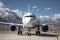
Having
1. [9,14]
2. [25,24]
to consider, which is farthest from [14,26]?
[9,14]

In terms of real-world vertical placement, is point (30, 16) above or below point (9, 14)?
below

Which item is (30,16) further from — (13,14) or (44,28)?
(13,14)

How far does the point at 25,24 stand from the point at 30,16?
1482mm

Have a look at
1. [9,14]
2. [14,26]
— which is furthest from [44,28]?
[9,14]

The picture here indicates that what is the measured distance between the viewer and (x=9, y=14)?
134375 millimetres

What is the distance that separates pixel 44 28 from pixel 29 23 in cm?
348

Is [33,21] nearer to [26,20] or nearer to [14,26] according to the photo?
[26,20]

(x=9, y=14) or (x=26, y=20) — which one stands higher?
(x=9, y=14)

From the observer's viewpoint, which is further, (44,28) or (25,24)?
(44,28)

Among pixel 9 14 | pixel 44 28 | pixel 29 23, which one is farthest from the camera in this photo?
pixel 9 14

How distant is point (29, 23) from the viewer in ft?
75.4

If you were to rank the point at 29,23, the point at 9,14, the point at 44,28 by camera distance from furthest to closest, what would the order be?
1. the point at 9,14
2. the point at 44,28
3. the point at 29,23

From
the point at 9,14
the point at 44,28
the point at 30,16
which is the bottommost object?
the point at 44,28

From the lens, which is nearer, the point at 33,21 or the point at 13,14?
the point at 33,21
